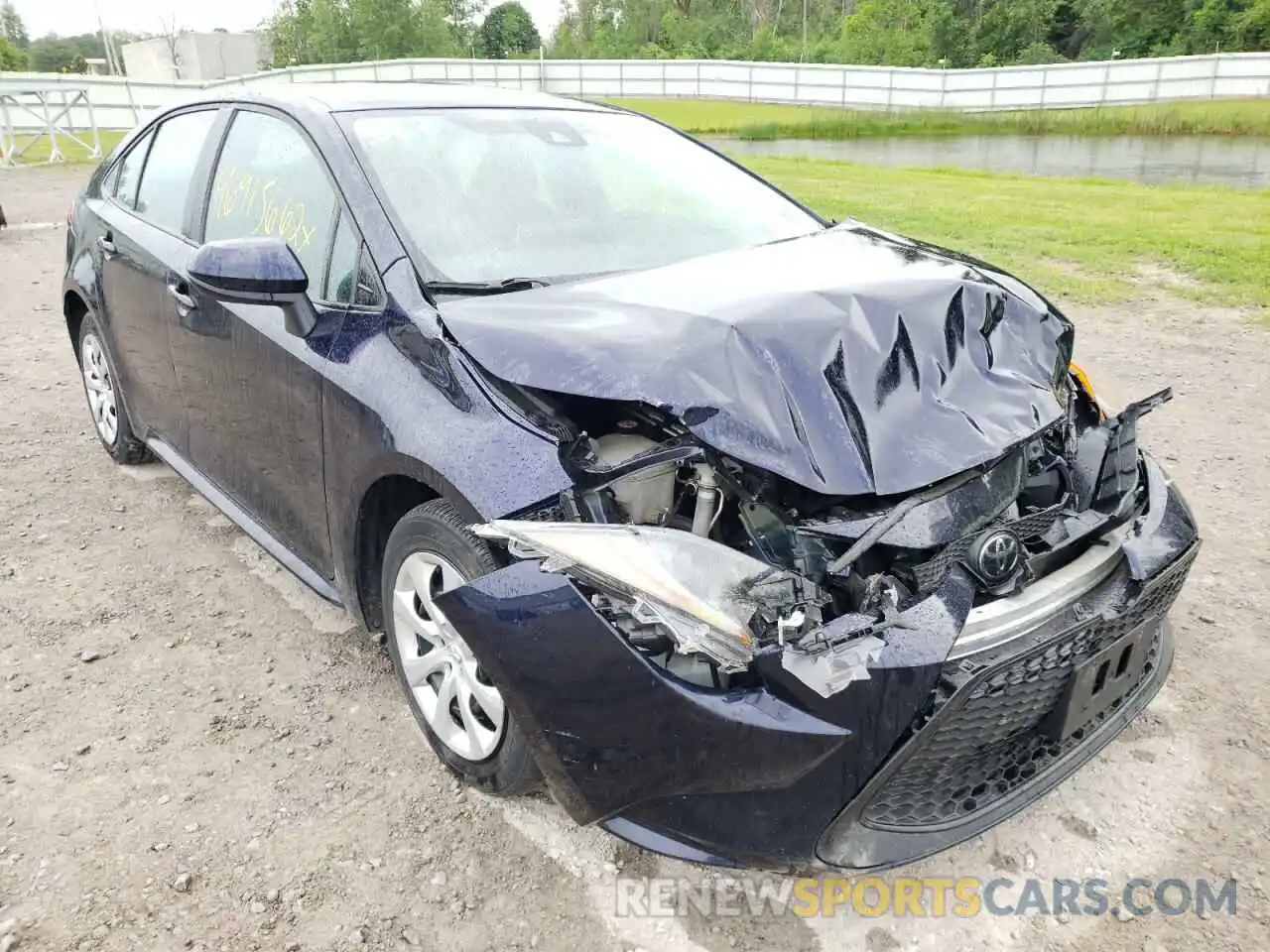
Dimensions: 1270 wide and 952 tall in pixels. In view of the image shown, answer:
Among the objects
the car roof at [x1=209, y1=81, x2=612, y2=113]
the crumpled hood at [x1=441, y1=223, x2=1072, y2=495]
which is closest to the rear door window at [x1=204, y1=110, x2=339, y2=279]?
the car roof at [x1=209, y1=81, x2=612, y2=113]

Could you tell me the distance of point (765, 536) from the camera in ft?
6.55

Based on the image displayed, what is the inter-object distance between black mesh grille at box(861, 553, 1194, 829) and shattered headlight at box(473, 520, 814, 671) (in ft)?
1.20

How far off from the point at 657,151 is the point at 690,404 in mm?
1779

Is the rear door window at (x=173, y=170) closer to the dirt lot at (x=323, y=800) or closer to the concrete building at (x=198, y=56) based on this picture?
the dirt lot at (x=323, y=800)

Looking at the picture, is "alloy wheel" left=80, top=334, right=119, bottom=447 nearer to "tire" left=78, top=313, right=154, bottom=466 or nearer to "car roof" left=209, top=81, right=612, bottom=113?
"tire" left=78, top=313, right=154, bottom=466

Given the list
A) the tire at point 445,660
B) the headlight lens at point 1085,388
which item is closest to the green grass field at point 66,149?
the tire at point 445,660

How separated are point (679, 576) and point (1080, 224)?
32.6 ft

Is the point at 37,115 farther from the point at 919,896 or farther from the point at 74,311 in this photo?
the point at 919,896

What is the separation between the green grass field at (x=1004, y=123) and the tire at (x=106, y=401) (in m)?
22.1

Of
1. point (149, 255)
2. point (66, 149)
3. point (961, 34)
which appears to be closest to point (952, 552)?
point (149, 255)

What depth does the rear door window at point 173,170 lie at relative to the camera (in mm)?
3477

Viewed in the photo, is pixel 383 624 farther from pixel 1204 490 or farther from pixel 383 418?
pixel 1204 490

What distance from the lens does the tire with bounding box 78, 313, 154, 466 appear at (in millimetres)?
4191

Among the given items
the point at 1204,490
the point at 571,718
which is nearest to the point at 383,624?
the point at 571,718
